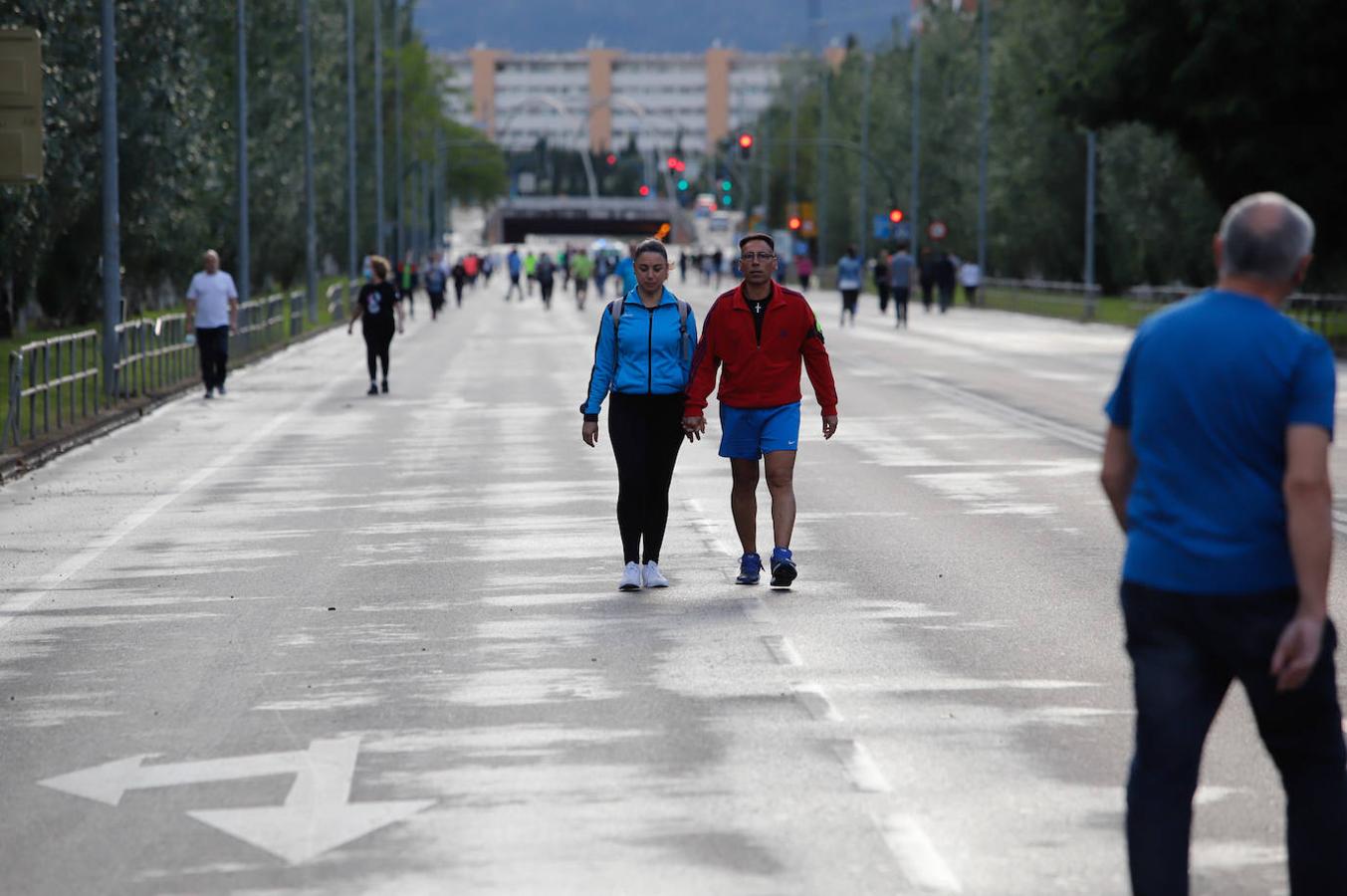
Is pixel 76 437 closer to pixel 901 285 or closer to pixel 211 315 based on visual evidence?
pixel 211 315

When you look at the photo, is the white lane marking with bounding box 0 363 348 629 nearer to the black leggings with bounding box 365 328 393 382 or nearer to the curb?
the curb

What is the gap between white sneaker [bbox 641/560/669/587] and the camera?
12.9 meters

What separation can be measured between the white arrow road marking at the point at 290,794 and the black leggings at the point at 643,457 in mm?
4078

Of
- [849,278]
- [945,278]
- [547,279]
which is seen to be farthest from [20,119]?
[547,279]

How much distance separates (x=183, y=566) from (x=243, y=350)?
29.7 metres

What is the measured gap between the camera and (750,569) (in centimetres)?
1297

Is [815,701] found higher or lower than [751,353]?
lower

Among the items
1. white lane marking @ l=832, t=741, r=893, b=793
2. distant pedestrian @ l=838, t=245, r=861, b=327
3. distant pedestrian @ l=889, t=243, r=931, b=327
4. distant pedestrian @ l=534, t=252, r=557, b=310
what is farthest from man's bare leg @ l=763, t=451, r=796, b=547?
distant pedestrian @ l=534, t=252, r=557, b=310

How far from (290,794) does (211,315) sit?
76.0 feet

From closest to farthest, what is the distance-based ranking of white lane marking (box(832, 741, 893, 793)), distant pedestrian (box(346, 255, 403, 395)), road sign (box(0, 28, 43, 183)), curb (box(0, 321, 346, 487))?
white lane marking (box(832, 741, 893, 793)), curb (box(0, 321, 346, 487)), road sign (box(0, 28, 43, 183)), distant pedestrian (box(346, 255, 403, 395))

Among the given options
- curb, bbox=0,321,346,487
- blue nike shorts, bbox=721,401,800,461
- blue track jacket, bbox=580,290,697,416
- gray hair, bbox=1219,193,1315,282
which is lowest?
curb, bbox=0,321,346,487

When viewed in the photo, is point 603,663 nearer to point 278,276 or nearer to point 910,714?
point 910,714

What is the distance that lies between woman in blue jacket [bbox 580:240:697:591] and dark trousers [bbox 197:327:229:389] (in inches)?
740

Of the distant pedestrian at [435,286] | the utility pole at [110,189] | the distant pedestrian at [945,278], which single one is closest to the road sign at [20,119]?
the utility pole at [110,189]
